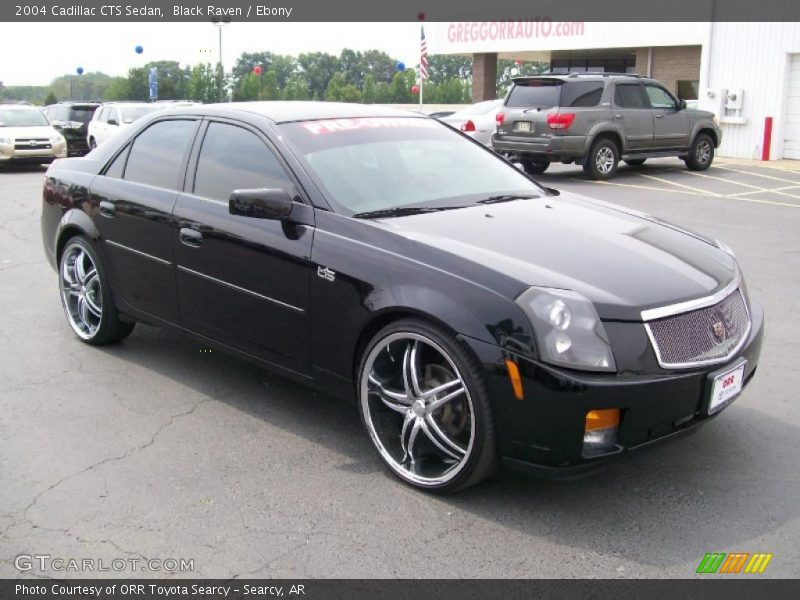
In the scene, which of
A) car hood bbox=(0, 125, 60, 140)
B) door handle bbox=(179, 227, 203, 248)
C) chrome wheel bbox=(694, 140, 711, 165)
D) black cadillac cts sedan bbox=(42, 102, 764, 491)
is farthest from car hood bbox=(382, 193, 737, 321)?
car hood bbox=(0, 125, 60, 140)

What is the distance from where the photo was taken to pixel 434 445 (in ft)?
12.3

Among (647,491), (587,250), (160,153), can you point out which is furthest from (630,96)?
(647,491)

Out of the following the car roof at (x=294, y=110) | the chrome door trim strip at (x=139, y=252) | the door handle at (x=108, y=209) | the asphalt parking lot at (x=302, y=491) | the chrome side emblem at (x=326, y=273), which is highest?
the car roof at (x=294, y=110)

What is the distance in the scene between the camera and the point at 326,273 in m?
4.06

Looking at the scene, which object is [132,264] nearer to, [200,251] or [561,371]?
[200,251]

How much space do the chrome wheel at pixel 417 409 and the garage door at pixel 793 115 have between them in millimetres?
18904

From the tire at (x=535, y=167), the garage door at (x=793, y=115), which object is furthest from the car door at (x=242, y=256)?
the garage door at (x=793, y=115)

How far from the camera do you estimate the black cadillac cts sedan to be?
339cm

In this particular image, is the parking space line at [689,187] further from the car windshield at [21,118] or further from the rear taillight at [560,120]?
the car windshield at [21,118]

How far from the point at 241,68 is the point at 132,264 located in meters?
72.6

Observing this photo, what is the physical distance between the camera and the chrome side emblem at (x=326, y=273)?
4031mm

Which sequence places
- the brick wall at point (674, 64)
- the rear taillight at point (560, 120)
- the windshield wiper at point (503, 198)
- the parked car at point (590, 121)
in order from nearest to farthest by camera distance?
the windshield wiper at point (503, 198), the rear taillight at point (560, 120), the parked car at point (590, 121), the brick wall at point (674, 64)
